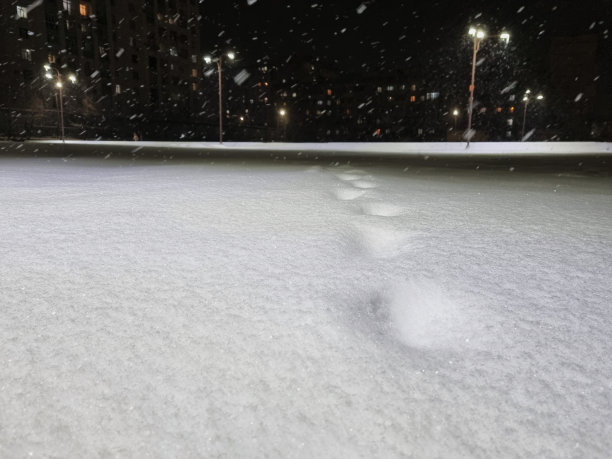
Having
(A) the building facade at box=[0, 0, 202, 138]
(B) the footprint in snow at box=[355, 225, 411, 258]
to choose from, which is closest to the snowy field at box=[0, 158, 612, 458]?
(B) the footprint in snow at box=[355, 225, 411, 258]

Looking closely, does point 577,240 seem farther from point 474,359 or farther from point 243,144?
point 243,144

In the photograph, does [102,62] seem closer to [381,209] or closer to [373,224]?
[381,209]

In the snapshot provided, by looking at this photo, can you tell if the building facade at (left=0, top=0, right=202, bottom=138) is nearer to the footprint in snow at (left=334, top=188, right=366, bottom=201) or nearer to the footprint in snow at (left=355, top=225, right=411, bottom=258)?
the footprint in snow at (left=334, top=188, right=366, bottom=201)

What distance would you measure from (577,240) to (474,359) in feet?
7.36

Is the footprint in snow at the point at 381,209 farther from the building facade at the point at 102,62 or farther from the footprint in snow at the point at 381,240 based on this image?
the building facade at the point at 102,62

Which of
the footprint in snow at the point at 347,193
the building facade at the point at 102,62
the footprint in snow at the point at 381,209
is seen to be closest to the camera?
the footprint in snow at the point at 381,209

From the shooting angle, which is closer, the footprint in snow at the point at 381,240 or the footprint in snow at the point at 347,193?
the footprint in snow at the point at 381,240

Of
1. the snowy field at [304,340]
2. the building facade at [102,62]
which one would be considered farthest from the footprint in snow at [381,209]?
the building facade at [102,62]

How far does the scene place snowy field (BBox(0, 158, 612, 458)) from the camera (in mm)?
1262

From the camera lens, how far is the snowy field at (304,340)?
1262 mm

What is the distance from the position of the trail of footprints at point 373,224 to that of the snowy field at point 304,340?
3 cm

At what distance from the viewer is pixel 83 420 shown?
1294 millimetres

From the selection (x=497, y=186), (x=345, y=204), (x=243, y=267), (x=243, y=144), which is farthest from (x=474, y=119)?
(x=243, y=267)

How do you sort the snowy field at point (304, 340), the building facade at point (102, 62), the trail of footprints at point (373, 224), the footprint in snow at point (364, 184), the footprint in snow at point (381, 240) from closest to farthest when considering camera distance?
the snowy field at point (304, 340), the footprint in snow at point (381, 240), the trail of footprints at point (373, 224), the footprint in snow at point (364, 184), the building facade at point (102, 62)
